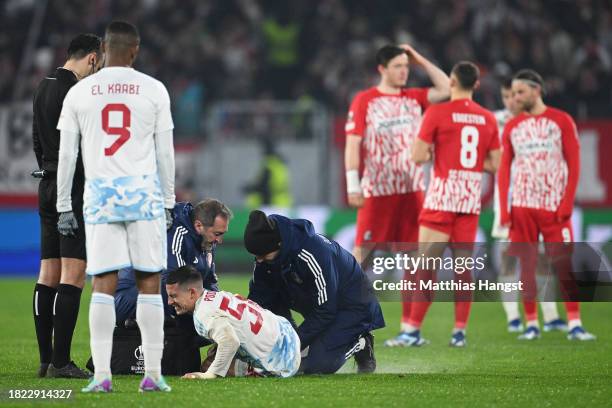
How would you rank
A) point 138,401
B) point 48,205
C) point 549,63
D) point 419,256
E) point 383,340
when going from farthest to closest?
point 549,63 → point 383,340 → point 419,256 → point 48,205 → point 138,401

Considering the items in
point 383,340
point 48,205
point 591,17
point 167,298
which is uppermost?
point 591,17

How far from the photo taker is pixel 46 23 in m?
22.2

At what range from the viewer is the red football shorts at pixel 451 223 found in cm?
1051

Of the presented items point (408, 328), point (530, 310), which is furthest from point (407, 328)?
point (530, 310)

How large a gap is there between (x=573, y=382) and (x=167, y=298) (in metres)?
2.80

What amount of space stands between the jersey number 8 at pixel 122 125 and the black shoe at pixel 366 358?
2.83 metres

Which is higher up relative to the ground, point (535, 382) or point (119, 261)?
point (119, 261)

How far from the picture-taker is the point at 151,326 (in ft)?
21.2

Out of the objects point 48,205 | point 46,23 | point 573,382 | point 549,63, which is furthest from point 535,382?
point 46,23

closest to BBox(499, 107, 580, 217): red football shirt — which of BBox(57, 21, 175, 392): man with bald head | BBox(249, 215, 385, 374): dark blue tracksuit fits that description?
BBox(249, 215, 385, 374): dark blue tracksuit

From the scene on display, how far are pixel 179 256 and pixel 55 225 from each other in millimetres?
879

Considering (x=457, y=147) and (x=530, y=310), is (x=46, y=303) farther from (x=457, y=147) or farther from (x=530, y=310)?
(x=530, y=310)

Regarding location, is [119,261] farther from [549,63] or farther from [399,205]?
[549,63]

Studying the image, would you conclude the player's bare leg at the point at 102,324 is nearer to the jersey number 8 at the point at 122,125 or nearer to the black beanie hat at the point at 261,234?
the jersey number 8 at the point at 122,125
